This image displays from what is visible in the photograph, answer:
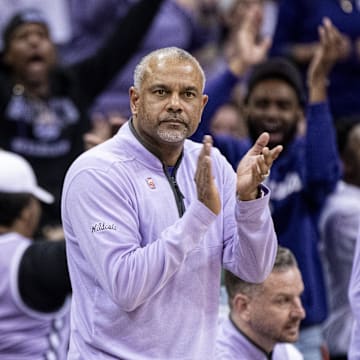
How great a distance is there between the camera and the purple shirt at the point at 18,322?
4.67 m

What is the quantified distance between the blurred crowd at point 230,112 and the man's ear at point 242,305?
0.06m

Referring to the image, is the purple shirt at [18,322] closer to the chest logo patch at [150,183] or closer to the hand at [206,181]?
the chest logo patch at [150,183]

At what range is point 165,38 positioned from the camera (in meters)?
8.26

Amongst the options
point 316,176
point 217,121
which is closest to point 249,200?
point 316,176

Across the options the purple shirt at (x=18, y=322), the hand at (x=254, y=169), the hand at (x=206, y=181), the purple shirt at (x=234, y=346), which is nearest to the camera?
the hand at (x=206, y=181)

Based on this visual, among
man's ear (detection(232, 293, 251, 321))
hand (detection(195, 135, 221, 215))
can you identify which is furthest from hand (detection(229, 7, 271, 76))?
hand (detection(195, 135, 221, 215))

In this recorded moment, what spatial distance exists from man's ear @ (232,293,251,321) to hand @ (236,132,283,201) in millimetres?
988

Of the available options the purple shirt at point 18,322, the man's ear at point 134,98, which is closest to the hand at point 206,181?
the man's ear at point 134,98

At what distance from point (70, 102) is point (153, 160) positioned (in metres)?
2.97

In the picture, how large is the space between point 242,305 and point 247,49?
1682mm

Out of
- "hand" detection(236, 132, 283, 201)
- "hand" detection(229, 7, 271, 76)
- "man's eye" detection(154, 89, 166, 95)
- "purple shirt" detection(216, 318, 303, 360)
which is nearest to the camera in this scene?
"hand" detection(236, 132, 283, 201)

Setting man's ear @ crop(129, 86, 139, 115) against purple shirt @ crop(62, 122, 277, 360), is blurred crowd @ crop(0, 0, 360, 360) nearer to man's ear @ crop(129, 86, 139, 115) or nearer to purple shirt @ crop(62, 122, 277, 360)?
purple shirt @ crop(62, 122, 277, 360)

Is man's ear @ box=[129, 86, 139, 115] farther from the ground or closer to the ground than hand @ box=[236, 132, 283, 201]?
farther from the ground

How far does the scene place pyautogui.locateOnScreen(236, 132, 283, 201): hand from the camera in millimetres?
3537
